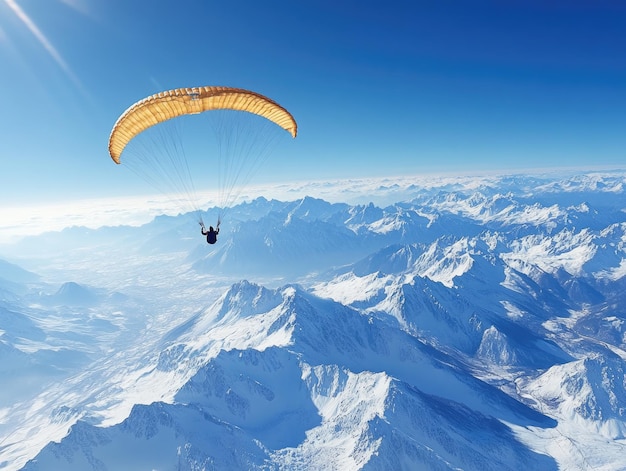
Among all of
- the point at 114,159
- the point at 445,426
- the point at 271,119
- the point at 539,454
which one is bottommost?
the point at 539,454

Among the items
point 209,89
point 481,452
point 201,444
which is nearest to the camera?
point 209,89

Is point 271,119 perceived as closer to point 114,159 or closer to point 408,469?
point 114,159

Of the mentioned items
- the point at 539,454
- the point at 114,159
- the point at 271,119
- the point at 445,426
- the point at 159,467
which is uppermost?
the point at 271,119

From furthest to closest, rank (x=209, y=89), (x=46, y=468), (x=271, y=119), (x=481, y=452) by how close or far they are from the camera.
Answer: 1. (x=481, y=452)
2. (x=46, y=468)
3. (x=271, y=119)
4. (x=209, y=89)

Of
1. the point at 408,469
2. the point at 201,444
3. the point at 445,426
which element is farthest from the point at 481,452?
the point at 201,444

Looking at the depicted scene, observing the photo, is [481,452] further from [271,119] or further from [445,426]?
[271,119]

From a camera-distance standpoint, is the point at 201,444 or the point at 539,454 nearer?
the point at 201,444

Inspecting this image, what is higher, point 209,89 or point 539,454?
point 209,89

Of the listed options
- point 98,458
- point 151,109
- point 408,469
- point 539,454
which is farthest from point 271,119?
point 539,454

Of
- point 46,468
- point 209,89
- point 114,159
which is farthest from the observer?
point 46,468
